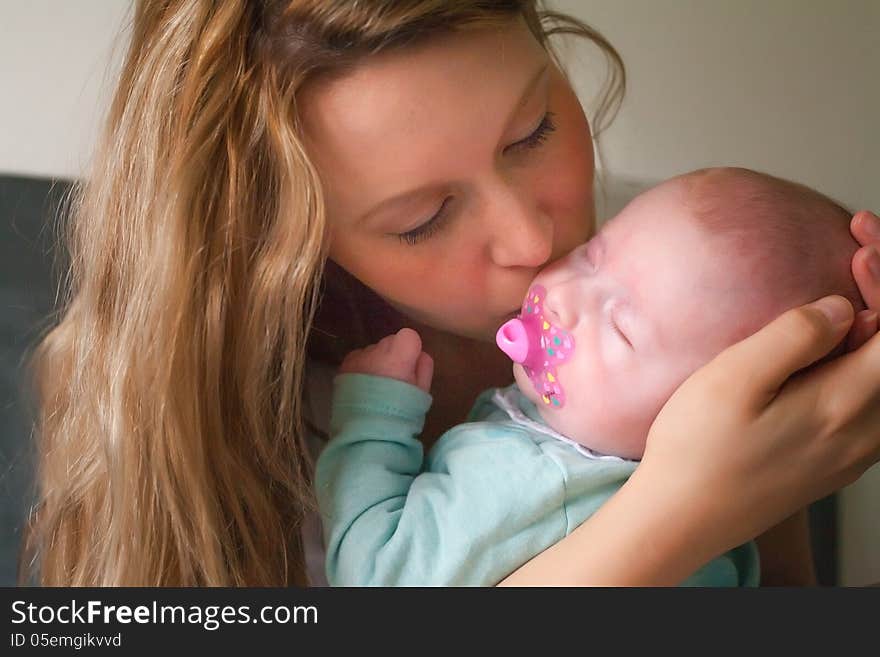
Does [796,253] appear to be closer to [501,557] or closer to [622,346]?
[622,346]

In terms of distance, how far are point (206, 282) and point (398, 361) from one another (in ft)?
0.74

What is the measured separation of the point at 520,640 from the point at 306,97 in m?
0.55

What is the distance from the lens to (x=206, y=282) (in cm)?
98

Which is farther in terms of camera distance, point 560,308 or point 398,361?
point 398,361

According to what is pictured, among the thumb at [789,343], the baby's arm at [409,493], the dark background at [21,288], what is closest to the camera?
the thumb at [789,343]

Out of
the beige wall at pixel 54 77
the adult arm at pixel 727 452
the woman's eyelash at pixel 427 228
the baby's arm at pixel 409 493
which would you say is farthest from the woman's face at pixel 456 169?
the beige wall at pixel 54 77

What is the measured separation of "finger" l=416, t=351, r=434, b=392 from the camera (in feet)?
3.49

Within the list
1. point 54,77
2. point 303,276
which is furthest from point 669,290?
point 54,77

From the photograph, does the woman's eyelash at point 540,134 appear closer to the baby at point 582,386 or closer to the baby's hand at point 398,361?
the baby at point 582,386

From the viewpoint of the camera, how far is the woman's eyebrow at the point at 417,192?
920mm

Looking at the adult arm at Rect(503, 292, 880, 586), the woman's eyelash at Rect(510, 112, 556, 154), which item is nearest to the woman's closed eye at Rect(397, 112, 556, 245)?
the woman's eyelash at Rect(510, 112, 556, 154)

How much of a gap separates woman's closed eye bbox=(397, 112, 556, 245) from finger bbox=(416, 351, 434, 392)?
0.52 ft

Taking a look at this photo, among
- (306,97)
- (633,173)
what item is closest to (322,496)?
(306,97)

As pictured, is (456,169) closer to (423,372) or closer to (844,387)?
(423,372)
